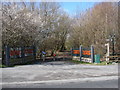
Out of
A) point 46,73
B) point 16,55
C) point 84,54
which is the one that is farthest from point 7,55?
point 84,54

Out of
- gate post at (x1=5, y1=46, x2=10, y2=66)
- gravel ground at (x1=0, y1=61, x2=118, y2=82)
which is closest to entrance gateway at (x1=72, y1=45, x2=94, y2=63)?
gravel ground at (x1=0, y1=61, x2=118, y2=82)

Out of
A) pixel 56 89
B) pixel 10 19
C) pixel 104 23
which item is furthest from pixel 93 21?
pixel 56 89

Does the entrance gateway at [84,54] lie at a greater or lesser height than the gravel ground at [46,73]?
greater

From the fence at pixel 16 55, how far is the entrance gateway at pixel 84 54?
5488 mm

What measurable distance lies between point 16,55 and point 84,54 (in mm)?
7601

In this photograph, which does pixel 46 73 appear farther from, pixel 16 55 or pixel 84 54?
pixel 84 54

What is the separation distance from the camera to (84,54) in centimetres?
2067

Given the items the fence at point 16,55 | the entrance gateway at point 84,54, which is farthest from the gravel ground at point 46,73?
the entrance gateway at point 84,54

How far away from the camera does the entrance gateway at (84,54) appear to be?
18.7m

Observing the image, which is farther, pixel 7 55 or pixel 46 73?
pixel 7 55

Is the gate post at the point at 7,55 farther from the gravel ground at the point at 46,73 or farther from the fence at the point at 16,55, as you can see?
the gravel ground at the point at 46,73

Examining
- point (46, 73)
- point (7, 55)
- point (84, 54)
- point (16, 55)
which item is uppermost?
point (7, 55)

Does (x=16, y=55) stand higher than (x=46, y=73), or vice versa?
(x=16, y=55)

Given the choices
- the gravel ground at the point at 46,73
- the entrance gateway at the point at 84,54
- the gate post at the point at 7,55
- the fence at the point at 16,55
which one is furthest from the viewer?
the entrance gateway at the point at 84,54
